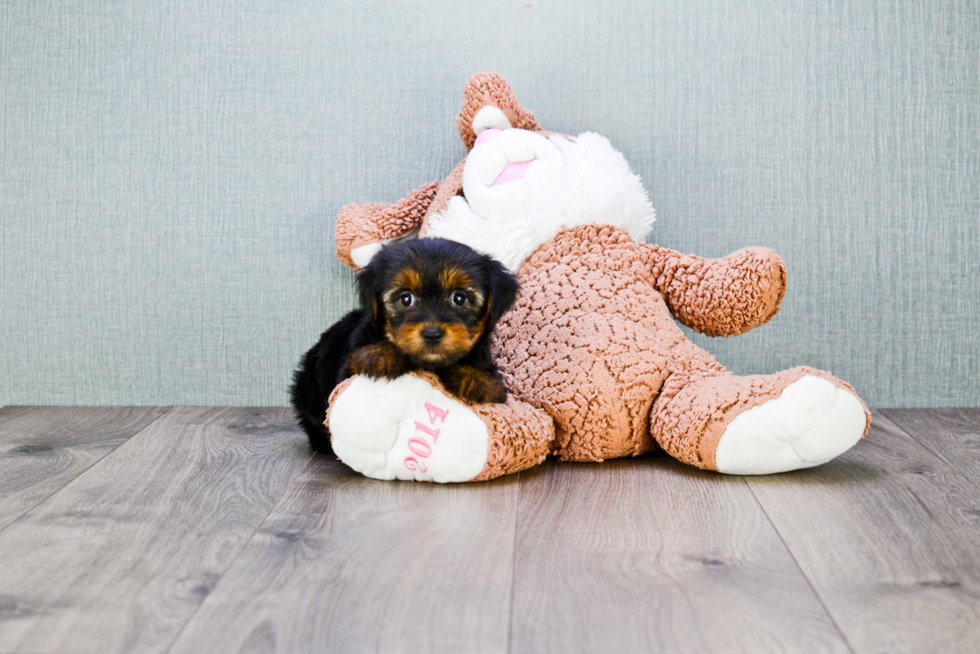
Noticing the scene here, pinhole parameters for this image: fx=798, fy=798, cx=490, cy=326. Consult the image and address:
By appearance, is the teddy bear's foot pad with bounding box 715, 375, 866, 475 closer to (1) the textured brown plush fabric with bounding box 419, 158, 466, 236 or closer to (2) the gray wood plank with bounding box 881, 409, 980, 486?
(2) the gray wood plank with bounding box 881, 409, 980, 486

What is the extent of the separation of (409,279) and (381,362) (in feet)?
0.58

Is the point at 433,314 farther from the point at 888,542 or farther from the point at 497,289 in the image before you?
the point at 888,542

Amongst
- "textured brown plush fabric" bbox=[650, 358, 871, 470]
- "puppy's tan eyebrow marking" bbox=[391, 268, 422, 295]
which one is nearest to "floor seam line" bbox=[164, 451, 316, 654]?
"puppy's tan eyebrow marking" bbox=[391, 268, 422, 295]

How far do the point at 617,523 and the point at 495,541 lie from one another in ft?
0.78

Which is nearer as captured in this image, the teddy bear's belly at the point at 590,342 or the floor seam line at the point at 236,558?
the floor seam line at the point at 236,558

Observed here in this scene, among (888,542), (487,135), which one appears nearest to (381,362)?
(487,135)

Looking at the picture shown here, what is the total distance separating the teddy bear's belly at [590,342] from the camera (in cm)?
179

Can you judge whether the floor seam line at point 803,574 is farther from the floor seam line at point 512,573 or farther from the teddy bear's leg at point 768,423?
the floor seam line at point 512,573


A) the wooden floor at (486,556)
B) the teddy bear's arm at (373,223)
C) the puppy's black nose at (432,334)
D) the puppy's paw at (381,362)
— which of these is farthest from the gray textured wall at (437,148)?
the puppy's black nose at (432,334)

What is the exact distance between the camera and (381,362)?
1579 mm

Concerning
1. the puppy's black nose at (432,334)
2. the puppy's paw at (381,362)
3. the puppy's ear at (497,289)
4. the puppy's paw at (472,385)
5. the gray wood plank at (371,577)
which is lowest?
the gray wood plank at (371,577)

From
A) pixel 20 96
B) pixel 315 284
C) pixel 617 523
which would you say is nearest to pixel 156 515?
pixel 617 523

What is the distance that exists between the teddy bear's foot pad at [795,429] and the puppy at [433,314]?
0.49m

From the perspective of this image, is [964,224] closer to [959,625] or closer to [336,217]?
[959,625]
